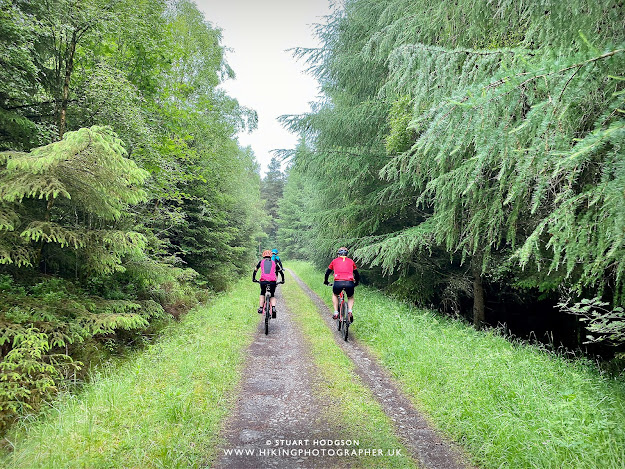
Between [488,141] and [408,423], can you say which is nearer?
[488,141]

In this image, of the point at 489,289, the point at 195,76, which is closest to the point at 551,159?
the point at 489,289

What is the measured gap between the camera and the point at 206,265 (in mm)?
14664

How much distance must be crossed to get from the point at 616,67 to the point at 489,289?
977cm

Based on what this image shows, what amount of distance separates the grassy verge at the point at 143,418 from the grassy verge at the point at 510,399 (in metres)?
3.02

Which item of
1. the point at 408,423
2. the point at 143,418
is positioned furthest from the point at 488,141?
the point at 143,418

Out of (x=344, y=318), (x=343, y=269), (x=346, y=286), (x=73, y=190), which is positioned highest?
(x=73, y=190)

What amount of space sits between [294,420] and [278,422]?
214 millimetres

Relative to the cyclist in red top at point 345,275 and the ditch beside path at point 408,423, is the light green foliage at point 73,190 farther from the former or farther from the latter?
the ditch beside path at point 408,423

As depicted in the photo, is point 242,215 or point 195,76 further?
point 242,215

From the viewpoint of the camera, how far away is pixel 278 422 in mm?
3971

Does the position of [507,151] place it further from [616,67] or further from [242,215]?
[242,215]

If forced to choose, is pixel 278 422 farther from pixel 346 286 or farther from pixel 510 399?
pixel 346 286

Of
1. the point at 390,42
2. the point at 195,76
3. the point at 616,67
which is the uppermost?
the point at 195,76

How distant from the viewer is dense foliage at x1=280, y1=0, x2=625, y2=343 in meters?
2.40
